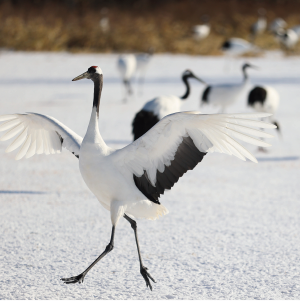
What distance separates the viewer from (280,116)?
8109mm

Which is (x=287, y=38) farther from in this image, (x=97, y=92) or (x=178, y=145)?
(x=178, y=145)

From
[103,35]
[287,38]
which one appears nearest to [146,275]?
[103,35]

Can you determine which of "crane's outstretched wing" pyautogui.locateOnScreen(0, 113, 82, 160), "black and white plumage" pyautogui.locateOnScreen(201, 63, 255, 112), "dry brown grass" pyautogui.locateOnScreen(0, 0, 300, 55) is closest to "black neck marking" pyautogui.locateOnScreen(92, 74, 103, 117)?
"crane's outstretched wing" pyautogui.locateOnScreen(0, 113, 82, 160)

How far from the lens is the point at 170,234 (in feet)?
11.7

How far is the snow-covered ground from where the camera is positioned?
2719mm

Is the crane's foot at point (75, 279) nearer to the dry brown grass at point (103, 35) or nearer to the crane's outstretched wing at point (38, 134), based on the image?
the crane's outstretched wing at point (38, 134)

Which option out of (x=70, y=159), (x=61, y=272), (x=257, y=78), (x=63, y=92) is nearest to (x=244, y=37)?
(x=257, y=78)

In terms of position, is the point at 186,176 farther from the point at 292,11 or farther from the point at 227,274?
the point at 292,11

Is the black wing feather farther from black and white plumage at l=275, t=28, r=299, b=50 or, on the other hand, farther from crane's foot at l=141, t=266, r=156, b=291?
black and white plumage at l=275, t=28, r=299, b=50

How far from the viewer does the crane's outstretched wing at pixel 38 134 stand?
297 centimetres

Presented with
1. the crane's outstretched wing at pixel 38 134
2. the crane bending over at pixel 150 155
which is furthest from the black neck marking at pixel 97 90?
the crane's outstretched wing at pixel 38 134

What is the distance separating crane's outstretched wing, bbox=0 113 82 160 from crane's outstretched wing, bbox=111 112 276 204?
0.42 meters

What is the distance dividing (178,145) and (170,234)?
1.06 meters

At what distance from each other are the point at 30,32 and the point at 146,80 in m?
5.20
